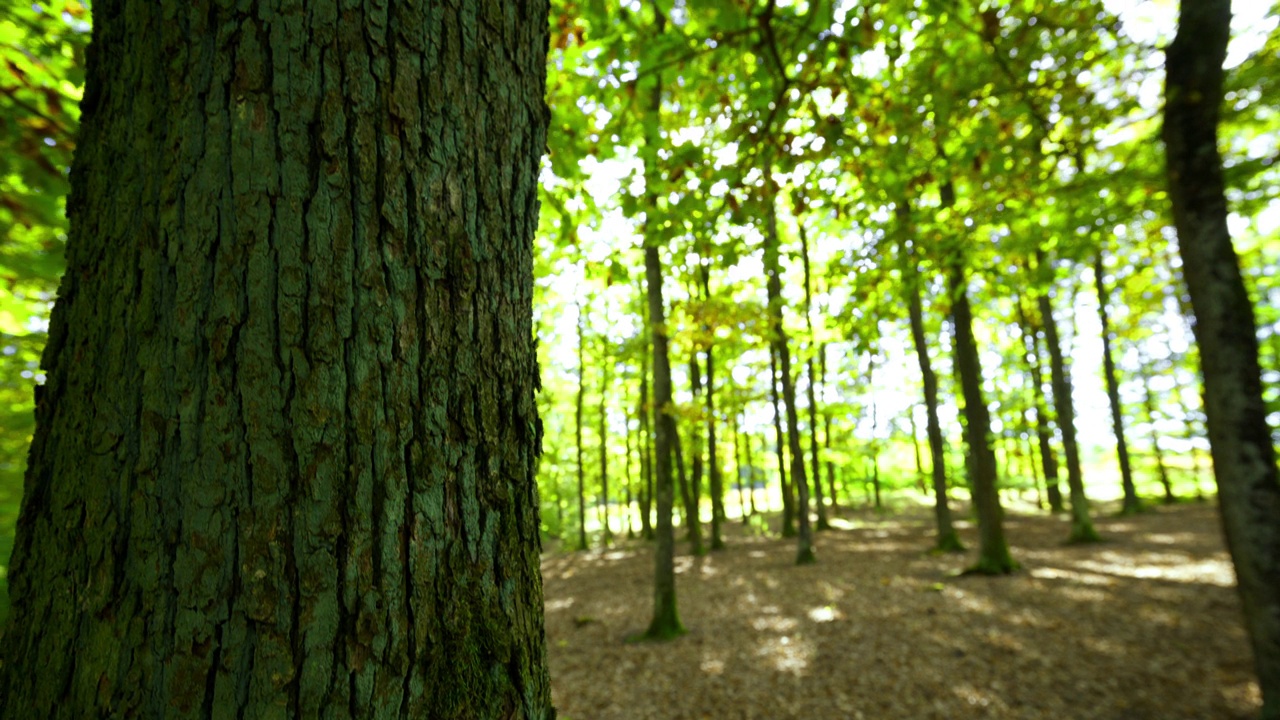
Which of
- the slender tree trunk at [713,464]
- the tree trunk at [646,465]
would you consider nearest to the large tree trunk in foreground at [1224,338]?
the slender tree trunk at [713,464]

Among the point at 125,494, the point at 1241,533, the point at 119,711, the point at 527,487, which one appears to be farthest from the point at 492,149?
the point at 1241,533

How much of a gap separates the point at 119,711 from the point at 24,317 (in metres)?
3.24

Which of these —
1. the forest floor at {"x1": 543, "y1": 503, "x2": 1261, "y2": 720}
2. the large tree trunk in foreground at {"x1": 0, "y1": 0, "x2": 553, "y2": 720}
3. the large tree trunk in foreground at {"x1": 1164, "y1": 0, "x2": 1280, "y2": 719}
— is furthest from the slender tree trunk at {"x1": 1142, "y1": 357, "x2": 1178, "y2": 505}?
the large tree trunk in foreground at {"x1": 0, "y1": 0, "x2": 553, "y2": 720}

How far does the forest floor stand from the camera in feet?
17.6

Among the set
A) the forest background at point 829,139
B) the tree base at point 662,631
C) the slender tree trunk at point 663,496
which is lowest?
the tree base at point 662,631

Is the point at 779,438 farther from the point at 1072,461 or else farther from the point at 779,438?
the point at 1072,461

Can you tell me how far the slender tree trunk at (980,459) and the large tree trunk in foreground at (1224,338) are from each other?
5.06 meters

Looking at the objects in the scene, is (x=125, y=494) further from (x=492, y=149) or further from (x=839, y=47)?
(x=839, y=47)

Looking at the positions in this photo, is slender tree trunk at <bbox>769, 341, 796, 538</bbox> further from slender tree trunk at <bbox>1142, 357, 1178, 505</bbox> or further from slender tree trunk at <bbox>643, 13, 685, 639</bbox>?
slender tree trunk at <bbox>1142, 357, 1178, 505</bbox>

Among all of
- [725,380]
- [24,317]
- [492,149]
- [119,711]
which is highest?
[725,380]

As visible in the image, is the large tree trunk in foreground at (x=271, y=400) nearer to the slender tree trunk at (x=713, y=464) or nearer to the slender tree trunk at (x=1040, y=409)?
the slender tree trunk at (x=713, y=464)

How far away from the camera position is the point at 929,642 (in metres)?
6.73

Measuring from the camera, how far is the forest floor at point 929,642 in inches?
211

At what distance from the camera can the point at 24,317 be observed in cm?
289
